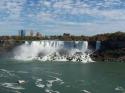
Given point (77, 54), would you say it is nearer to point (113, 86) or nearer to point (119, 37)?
point (119, 37)

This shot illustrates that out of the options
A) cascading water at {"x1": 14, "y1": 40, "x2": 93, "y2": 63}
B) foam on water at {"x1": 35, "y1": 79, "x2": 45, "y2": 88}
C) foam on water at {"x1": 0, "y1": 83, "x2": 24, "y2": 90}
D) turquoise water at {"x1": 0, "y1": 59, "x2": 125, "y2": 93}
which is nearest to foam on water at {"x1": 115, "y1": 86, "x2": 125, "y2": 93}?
turquoise water at {"x1": 0, "y1": 59, "x2": 125, "y2": 93}

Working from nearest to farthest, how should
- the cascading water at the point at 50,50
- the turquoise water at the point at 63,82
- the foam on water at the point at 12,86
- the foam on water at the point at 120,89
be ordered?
the turquoise water at the point at 63,82 → the foam on water at the point at 120,89 → the foam on water at the point at 12,86 → the cascading water at the point at 50,50

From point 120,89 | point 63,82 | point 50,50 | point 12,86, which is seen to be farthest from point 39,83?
point 50,50

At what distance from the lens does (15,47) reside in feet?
226

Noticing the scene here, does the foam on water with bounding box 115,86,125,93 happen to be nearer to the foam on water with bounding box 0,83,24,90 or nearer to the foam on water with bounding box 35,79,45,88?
the foam on water with bounding box 35,79,45,88

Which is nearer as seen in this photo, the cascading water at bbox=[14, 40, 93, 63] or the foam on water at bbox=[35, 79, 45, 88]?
the foam on water at bbox=[35, 79, 45, 88]

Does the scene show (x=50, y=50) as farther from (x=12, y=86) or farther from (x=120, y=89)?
(x=120, y=89)

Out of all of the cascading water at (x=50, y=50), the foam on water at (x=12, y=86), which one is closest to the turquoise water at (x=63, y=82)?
the foam on water at (x=12, y=86)

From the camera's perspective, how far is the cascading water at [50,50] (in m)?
60.6

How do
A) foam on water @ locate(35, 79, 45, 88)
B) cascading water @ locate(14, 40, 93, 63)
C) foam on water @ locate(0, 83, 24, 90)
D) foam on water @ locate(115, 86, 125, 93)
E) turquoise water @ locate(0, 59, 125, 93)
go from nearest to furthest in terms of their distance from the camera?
turquoise water @ locate(0, 59, 125, 93) < foam on water @ locate(115, 86, 125, 93) < foam on water @ locate(0, 83, 24, 90) < foam on water @ locate(35, 79, 45, 88) < cascading water @ locate(14, 40, 93, 63)

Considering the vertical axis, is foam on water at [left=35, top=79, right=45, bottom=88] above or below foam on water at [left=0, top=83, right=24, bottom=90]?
below

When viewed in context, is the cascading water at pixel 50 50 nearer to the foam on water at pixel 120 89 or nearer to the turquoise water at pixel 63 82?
the turquoise water at pixel 63 82

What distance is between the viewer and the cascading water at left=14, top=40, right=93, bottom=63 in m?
60.6

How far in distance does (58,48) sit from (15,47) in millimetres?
9058
